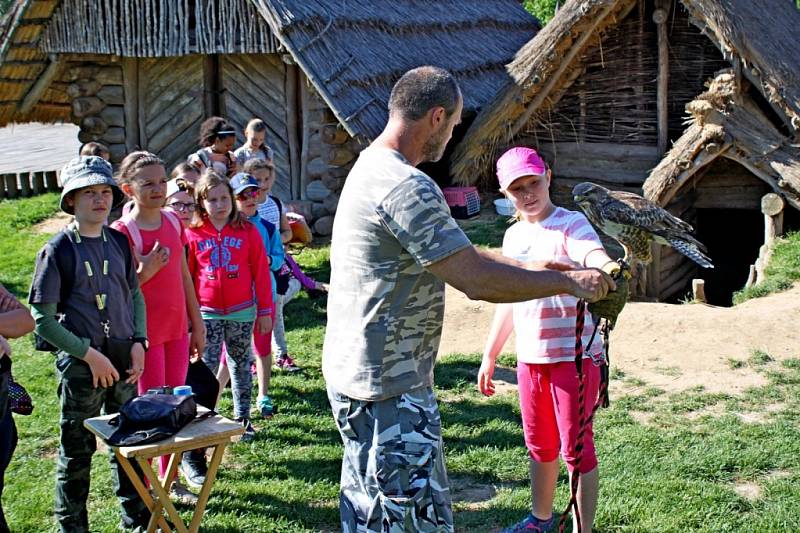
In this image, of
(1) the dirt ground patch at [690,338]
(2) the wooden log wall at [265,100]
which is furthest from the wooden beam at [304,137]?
(1) the dirt ground patch at [690,338]

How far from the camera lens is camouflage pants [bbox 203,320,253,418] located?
6.19 metres

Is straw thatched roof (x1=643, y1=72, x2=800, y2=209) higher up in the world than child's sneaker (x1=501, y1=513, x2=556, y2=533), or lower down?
higher up

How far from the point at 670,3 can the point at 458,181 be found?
3465 mm

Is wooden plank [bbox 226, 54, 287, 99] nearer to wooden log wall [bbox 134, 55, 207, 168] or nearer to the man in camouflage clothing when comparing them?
wooden log wall [bbox 134, 55, 207, 168]

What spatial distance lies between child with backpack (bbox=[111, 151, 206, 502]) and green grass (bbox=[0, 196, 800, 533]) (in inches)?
25.1

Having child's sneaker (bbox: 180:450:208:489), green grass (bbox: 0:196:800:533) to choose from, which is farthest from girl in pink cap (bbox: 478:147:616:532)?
child's sneaker (bbox: 180:450:208:489)

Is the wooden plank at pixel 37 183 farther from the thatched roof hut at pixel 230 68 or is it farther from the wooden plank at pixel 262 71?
the wooden plank at pixel 262 71

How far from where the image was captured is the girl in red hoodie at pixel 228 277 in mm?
6121

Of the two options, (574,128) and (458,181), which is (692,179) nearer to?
(574,128)

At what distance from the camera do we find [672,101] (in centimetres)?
1206

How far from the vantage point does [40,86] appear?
46.0 feet

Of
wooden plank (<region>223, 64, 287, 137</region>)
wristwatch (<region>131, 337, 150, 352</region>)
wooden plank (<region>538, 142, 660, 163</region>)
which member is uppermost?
wooden plank (<region>223, 64, 287, 137</region>)

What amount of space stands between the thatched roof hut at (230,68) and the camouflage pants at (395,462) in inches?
319

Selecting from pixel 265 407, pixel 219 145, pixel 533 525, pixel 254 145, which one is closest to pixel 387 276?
pixel 533 525
